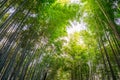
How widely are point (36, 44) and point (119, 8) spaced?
12.4ft

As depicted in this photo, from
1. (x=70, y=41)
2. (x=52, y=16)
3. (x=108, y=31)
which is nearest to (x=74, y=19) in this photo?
(x=52, y=16)

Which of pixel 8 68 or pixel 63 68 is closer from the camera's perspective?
pixel 8 68

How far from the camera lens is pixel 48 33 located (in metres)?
7.71

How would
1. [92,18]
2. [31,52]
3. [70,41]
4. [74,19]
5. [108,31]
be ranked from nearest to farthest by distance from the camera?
[108,31] < [92,18] < [31,52] < [74,19] < [70,41]

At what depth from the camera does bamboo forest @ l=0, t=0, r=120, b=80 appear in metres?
5.23

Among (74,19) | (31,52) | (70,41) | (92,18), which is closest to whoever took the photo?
(92,18)

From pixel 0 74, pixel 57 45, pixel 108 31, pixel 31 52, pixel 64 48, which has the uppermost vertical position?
pixel 108 31

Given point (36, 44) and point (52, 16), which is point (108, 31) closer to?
point (52, 16)

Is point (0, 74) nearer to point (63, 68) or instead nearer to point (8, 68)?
point (8, 68)

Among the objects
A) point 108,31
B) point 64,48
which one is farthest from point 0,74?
point 64,48

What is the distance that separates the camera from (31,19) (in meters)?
6.82

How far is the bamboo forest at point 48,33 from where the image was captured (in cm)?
523

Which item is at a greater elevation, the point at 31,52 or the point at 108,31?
the point at 108,31

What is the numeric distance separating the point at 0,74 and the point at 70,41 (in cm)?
619
